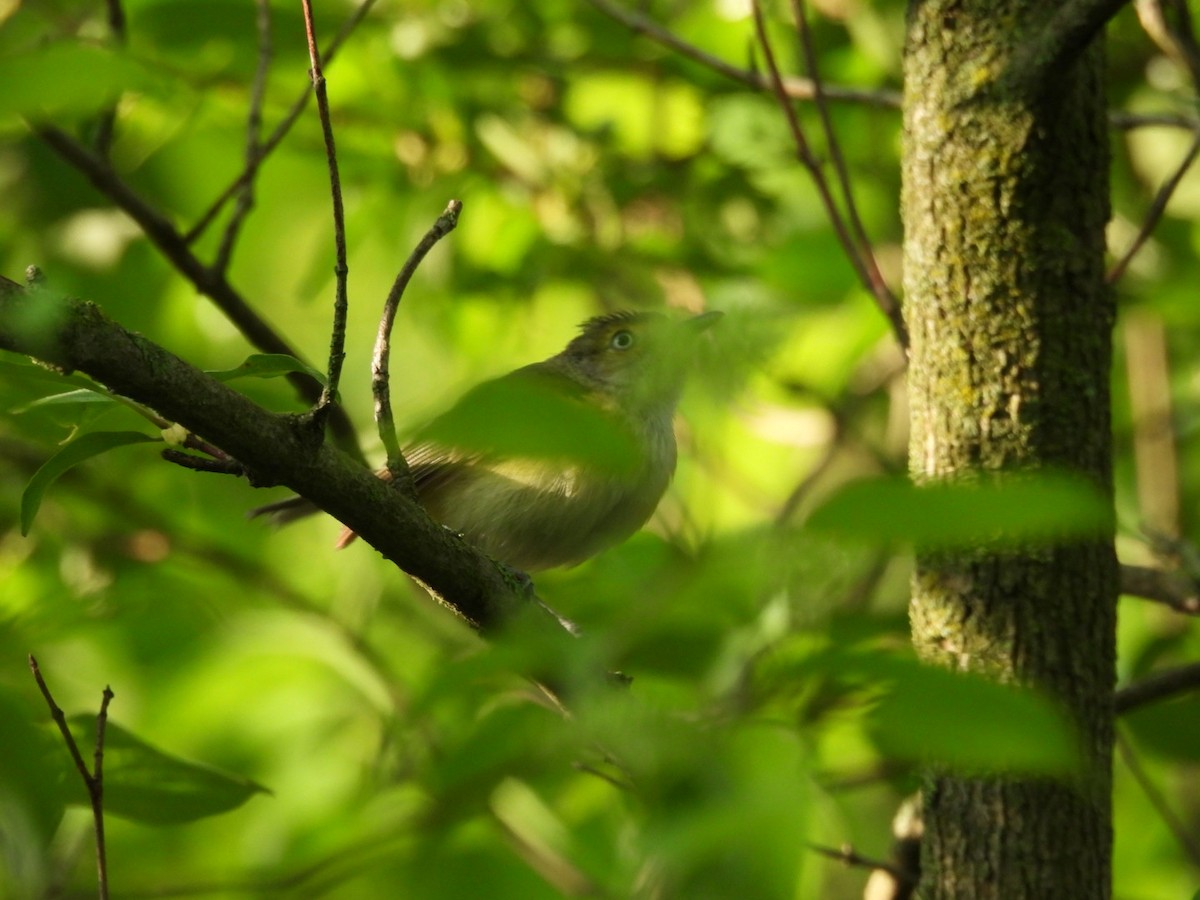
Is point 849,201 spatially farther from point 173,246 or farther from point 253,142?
point 173,246

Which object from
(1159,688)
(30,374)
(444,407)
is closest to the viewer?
(444,407)

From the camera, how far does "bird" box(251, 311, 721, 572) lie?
1170mm

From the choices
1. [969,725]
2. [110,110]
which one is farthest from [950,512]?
[110,110]

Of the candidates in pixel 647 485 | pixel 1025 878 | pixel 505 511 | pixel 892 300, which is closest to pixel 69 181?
pixel 505 511

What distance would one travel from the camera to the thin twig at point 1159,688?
302 cm

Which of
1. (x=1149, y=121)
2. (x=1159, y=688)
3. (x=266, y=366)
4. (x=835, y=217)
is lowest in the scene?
(x=266, y=366)

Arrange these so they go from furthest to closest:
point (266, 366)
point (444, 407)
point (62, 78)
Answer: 1. point (62, 78)
2. point (266, 366)
3. point (444, 407)

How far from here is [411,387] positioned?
775 centimetres

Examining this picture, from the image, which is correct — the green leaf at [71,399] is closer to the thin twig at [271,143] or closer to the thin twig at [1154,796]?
the thin twig at [271,143]

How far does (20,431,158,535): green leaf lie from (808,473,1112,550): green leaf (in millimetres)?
1071

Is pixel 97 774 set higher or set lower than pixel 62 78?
lower

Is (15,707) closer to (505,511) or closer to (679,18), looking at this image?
(505,511)

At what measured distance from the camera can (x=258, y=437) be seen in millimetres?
2096

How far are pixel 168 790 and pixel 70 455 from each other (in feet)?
1.83
